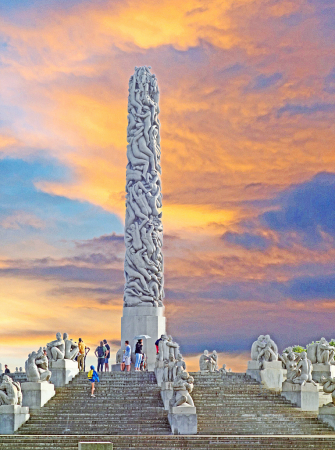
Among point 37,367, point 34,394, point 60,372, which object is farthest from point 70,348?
point 34,394

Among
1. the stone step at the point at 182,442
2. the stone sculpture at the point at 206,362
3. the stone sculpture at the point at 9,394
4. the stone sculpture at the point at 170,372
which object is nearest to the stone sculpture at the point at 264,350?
the stone sculpture at the point at 170,372

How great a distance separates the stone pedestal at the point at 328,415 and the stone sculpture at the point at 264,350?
387cm

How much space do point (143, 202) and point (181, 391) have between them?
1355 centimetres

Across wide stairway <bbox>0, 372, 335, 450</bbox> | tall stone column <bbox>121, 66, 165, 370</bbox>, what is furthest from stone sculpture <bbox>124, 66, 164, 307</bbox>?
wide stairway <bbox>0, 372, 335, 450</bbox>

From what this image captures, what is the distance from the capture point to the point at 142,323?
3331 cm

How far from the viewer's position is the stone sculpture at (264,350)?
→ 27.1m

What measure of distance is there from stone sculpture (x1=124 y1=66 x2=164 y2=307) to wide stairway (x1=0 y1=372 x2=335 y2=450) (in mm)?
7822

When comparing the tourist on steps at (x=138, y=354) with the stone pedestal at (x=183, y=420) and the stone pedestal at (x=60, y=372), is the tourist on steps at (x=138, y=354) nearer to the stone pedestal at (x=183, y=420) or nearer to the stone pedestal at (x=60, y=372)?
the stone pedestal at (x=60, y=372)

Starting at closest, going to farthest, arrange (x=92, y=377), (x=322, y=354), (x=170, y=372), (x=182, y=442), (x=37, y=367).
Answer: (x=182, y=442), (x=170, y=372), (x=92, y=377), (x=37, y=367), (x=322, y=354)

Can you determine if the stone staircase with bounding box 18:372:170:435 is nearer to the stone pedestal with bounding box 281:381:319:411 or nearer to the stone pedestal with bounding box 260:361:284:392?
the stone pedestal with bounding box 260:361:284:392

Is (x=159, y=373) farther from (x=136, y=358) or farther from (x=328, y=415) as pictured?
(x=328, y=415)

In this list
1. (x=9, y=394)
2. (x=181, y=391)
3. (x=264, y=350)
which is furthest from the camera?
(x=264, y=350)

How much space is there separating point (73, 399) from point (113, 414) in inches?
72.7

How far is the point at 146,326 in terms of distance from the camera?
33.2 m
